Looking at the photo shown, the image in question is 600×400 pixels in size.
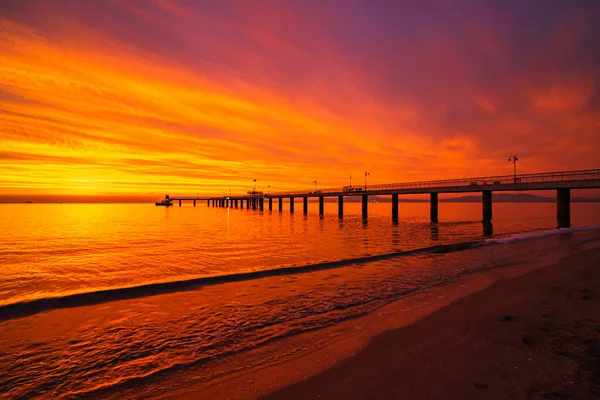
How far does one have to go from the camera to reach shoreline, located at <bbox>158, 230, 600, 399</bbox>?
412 centimetres

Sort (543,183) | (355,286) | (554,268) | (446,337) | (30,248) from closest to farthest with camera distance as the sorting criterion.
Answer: (446,337), (355,286), (554,268), (30,248), (543,183)

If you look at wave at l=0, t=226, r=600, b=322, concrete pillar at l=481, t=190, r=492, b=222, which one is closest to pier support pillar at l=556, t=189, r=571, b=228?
concrete pillar at l=481, t=190, r=492, b=222

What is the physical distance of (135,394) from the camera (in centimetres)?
413

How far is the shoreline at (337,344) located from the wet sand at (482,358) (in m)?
0.17

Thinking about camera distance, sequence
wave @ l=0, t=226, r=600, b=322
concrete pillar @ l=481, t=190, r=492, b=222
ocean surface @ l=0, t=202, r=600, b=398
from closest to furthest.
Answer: ocean surface @ l=0, t=202, r=600, b=398, wave @ l=0, t=226, r=600, b=322, concrete pillar @ l=481, t=190, r=492, b=222

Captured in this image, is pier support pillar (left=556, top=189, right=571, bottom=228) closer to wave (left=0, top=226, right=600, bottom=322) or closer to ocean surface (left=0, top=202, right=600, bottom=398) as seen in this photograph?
ocean surface (left=0, top=202, right=600, bottom=398)

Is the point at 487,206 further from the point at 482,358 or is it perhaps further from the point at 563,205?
the point at 482,358

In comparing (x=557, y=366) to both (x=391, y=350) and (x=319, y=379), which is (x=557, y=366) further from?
(x=319, y=379)

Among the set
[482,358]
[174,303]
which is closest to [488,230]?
[482,358]

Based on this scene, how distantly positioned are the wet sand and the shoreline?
6.8 inches

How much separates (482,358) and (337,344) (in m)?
2.29

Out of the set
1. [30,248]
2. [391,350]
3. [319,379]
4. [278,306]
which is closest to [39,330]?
[278,306]

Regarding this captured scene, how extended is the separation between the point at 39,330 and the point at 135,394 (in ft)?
14.8

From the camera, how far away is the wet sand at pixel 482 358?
3676 mm
